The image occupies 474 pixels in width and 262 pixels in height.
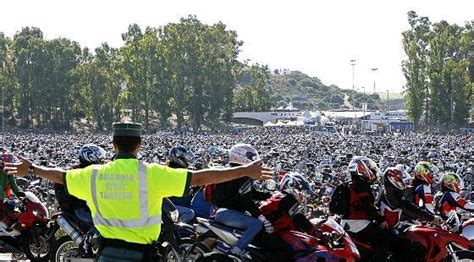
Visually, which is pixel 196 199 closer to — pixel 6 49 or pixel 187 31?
pixel 187 31

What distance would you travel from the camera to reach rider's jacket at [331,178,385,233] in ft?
23.1

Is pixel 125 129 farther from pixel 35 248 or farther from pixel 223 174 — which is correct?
pixel 35 248

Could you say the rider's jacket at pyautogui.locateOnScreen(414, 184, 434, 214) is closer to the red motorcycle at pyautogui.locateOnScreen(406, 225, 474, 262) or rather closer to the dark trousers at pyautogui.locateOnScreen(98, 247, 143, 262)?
the red motorcycle at pyautogui.locateOnScreen(406, 225, 474, 262)

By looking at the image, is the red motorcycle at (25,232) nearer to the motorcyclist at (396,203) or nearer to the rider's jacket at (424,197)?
the motorcyclist at (396,203)

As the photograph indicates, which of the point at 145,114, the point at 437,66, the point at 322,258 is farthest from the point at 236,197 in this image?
the point at 145,114

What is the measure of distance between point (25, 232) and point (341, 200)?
3.40 metres

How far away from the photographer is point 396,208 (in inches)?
287

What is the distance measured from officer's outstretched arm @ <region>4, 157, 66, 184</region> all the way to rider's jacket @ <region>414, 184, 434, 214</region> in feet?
15.5

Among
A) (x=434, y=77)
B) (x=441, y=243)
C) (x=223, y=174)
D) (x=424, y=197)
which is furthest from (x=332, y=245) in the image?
(x=434, y=77)

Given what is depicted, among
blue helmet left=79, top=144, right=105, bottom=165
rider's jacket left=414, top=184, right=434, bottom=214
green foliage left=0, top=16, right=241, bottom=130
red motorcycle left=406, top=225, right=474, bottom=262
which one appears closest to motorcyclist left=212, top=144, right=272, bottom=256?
blue helmet left=79, top=144, right=105, bottom=165

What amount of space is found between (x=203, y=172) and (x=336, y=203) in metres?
3.46

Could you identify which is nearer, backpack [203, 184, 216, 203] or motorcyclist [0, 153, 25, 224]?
backpack [203, 184, 216, 203]

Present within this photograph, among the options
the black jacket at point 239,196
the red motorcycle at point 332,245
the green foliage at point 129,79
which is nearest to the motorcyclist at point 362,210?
the red motorcycle at point 332,245

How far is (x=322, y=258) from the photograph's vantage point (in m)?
6.55
